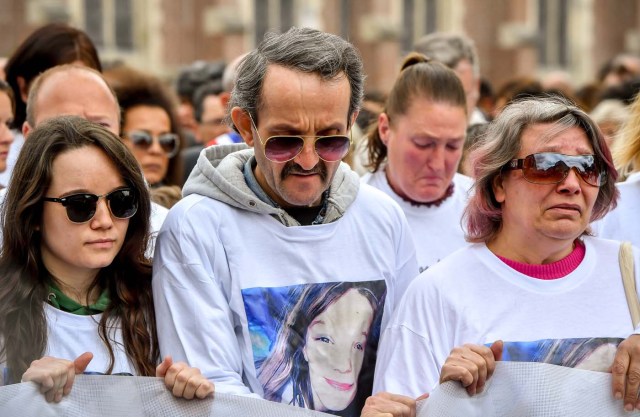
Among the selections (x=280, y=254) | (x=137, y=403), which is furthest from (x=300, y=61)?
(x=137, y=403)

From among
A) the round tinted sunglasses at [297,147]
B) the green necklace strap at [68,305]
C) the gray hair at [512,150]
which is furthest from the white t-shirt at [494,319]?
the green necklace strap at [68,305]

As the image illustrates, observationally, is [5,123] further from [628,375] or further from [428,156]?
[628,375]

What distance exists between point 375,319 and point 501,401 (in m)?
0.58

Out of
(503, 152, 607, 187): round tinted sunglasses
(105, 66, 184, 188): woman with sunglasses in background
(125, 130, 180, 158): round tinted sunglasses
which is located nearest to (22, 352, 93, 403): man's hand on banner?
(503, 152, 607, 187): round tinted sunglasses

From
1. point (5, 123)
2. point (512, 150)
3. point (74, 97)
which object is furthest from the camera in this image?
point (5, 123)

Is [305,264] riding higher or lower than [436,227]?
higher

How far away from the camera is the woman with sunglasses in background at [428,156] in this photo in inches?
236

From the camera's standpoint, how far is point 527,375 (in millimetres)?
4023

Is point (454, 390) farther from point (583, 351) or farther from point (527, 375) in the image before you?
point (583, 351)

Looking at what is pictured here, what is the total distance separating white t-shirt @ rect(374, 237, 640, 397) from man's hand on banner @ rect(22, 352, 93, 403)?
3.21ft

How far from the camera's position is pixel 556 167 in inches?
172

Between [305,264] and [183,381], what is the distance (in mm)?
647

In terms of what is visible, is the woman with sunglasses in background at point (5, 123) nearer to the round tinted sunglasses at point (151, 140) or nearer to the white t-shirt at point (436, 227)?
the round tinted sunglasses at point (151, 140)

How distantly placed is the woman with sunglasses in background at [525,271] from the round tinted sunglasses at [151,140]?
3.09 metres
